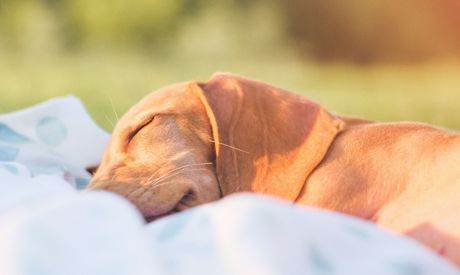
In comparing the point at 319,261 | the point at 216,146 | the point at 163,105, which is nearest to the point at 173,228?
the point at 319,261

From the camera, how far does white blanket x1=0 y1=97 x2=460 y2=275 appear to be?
2.58ft

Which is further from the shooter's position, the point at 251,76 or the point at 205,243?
the point at 251,76

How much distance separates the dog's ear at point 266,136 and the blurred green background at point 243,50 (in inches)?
51.4

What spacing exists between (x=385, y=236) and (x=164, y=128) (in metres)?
0.86

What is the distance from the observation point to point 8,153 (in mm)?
2068

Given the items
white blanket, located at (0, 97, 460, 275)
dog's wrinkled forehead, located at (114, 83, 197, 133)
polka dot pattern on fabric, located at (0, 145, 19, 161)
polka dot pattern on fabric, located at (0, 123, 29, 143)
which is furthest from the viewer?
polka dot pattern on fabric, located at (0, 123, 29, 143)

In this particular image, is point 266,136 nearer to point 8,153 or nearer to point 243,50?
point 8,153

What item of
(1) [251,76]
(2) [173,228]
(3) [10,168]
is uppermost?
(2) [173,228]

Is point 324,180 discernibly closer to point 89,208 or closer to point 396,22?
point 89,208

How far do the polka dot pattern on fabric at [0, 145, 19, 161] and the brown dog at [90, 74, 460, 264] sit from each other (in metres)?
0.47

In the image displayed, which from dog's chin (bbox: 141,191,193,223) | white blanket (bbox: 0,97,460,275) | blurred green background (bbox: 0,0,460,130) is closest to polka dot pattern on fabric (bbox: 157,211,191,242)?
white blanket (bbox: 0,97,460,275)

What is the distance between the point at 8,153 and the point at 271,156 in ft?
2.80

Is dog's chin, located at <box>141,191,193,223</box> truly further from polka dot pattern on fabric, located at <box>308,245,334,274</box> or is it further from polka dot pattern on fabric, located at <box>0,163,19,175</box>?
polka dot pattern on fabric, located at <box>308,245,334,274</box>

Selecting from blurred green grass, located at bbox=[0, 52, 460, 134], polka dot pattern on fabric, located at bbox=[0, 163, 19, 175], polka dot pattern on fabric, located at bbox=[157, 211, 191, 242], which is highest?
polka dot pattern on fabric, located at bbox=[157, 211, 191, 242]
